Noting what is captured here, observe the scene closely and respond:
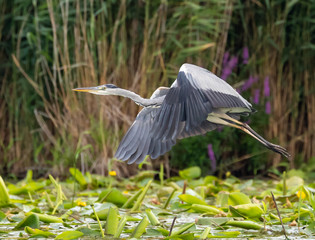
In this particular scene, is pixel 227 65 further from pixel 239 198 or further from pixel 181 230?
pixel 181 230

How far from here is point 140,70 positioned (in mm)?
5191

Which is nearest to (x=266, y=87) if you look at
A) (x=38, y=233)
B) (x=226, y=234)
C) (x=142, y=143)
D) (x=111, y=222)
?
(x=142, y=143)

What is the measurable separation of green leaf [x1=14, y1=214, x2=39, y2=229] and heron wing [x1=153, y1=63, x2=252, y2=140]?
66cm

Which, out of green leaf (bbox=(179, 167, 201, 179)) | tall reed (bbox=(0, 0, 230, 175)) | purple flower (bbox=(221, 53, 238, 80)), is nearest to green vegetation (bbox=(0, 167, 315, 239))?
green leaf (bbox=(179, 167, 201, 179))

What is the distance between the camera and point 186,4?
5.14m

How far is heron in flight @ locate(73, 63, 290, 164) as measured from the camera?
2.70m

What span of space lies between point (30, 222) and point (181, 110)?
2.80 feet

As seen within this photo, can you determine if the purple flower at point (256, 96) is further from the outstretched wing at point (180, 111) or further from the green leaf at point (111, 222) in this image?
the green leaf at point (111, 222)

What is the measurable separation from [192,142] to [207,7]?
1.19 m

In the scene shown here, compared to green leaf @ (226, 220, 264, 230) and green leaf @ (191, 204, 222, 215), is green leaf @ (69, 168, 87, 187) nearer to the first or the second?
green leaf @ (191, 204, 222, 215)

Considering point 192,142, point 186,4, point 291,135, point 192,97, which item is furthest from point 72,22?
point 192,97

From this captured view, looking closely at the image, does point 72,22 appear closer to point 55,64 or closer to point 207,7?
point 55,64

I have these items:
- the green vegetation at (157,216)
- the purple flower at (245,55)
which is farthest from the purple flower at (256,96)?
the green vegetation at (157,216)

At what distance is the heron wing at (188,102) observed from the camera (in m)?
2.68
